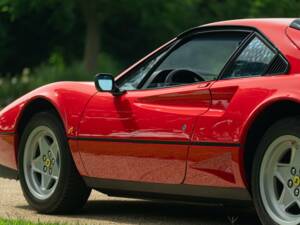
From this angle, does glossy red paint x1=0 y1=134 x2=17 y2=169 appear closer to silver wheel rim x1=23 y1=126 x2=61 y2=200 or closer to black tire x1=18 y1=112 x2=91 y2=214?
silver wheel rim x1=23 y1=126 x2=61 y2=200

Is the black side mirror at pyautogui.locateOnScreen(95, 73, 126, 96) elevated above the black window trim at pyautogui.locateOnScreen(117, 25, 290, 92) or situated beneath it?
situated beneath

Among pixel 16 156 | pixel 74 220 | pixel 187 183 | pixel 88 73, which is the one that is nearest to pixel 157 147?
pixel 187 183

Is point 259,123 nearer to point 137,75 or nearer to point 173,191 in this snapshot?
point 173,191

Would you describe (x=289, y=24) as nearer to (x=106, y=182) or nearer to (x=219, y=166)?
(x=219, y=166)

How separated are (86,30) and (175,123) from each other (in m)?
40.5

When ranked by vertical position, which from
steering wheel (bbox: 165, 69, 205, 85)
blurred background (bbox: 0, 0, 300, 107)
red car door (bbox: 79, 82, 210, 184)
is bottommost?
blurred background (bbox: 0, 0, 300, 107)

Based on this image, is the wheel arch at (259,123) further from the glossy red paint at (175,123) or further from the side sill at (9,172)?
the side sill at (9,172)

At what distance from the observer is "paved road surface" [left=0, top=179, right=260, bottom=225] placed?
7.46 meters

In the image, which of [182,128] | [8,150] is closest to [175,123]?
[182,128]

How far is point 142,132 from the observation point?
7.08 meters

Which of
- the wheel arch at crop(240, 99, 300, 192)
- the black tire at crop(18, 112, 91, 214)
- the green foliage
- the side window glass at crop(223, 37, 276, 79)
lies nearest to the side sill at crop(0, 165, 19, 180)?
the black tire at crop(18, 112, 91, 214)

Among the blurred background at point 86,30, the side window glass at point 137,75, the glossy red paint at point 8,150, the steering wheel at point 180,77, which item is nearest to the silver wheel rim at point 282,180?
the steering wheel at point 180,77

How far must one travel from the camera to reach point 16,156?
832cm

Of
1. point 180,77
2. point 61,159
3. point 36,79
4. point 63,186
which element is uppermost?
point 180,77
